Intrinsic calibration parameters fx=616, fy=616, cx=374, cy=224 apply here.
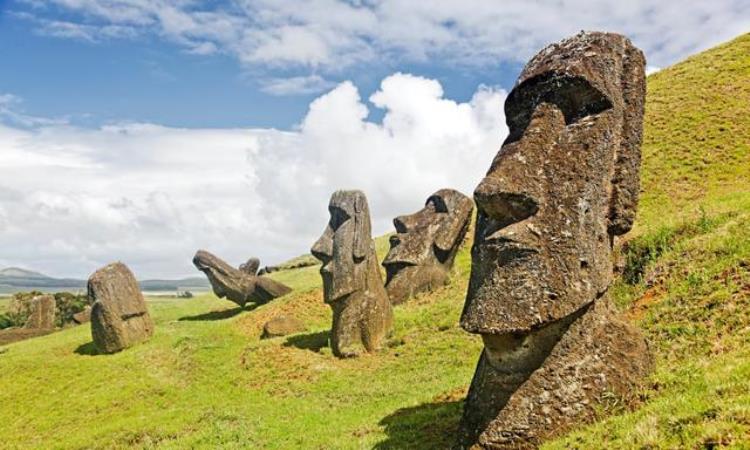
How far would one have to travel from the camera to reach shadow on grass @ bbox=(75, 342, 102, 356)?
2509 cm

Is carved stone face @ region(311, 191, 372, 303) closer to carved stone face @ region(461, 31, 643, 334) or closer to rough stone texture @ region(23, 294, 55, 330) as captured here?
carved stone face @ region(461, 31, 643, 334)

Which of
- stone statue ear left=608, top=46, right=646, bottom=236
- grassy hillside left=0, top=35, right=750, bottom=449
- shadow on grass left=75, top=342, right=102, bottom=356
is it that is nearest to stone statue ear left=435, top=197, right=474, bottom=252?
grassy hillside left=0, top=35, right=750, bottom=449

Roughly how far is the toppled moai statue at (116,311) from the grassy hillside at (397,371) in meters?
0.84

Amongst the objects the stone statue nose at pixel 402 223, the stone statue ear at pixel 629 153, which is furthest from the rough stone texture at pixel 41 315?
the stone statue ear at pixel 629 153

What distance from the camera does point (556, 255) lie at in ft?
25.7

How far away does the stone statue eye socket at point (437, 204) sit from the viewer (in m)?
28.6

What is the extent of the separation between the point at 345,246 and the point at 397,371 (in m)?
4.86

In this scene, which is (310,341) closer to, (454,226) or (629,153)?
(454,226)

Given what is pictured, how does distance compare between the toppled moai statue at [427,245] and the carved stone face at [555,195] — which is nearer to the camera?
the carved stone face at [555,195]

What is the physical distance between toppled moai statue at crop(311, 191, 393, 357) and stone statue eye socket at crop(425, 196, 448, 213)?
8087 mm

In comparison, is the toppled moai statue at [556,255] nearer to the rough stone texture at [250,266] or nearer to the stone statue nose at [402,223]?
the stone statue nose at [402,223]

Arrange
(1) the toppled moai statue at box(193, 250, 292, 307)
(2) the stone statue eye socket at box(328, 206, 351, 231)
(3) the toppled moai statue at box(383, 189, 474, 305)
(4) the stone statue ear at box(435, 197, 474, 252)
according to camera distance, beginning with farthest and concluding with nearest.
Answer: (1) the toppled moai statue at box(193, 250, 292, 307) < (4) the stone statue ear at box(435, 197, 474, 252) < (3) the toppled moai statue at box(383, 189, 474, 305) < (2) the stone statue eye socket at box(328, 206, 351, 231)

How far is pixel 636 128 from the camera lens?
29.1 feet

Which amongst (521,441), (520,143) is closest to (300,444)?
(521,441)
